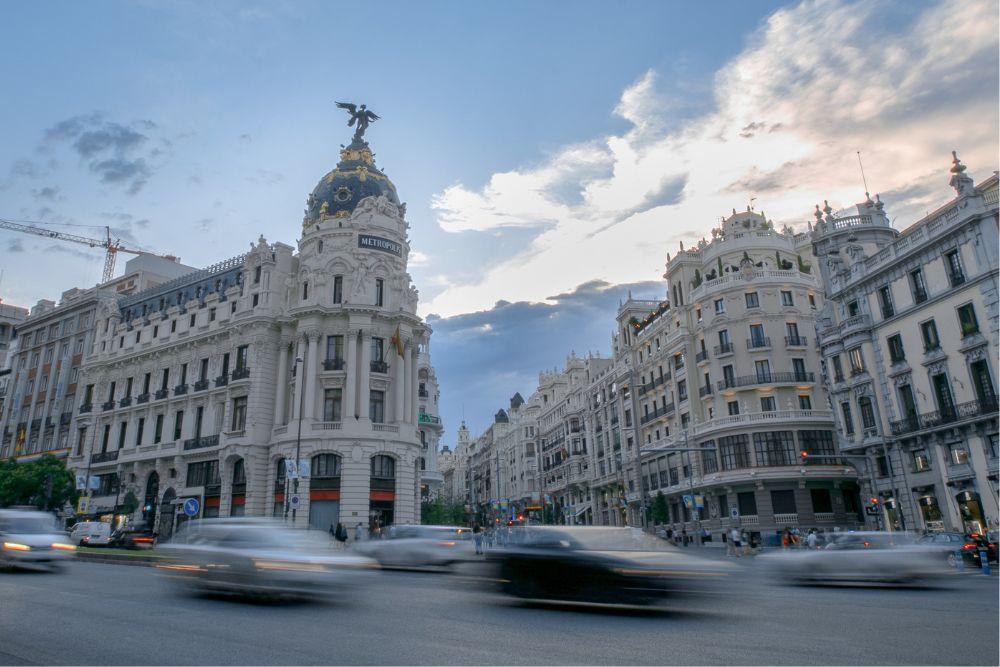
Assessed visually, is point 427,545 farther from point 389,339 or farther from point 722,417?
point 722,417

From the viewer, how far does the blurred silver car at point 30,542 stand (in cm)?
1611

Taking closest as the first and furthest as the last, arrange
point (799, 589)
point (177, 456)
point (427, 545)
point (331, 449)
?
point (799, 589) < point (427, 545) < point (331, 449) < point (177, 456)

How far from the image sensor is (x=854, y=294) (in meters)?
42.4

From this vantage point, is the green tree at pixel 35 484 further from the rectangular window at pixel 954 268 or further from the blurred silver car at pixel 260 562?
the rectangular window at pixel 954 268

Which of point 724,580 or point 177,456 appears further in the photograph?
point 177,456

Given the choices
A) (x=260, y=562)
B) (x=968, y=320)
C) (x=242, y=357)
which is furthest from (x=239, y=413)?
(x=968, y=320)

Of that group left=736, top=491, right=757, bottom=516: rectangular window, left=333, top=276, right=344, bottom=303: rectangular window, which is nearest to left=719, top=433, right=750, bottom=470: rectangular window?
left=736, top=491, right=757, bottom=516: rectangular window

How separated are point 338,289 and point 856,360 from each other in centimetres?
3532

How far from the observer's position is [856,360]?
137ft

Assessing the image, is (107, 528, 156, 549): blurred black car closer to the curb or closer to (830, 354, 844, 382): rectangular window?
the curb

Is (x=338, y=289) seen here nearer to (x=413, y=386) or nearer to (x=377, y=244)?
(x=377, y=244)

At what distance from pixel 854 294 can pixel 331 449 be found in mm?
35272

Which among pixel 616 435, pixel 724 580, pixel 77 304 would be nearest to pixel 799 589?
pixel 724 580

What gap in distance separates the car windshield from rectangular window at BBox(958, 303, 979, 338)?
3921 cm
